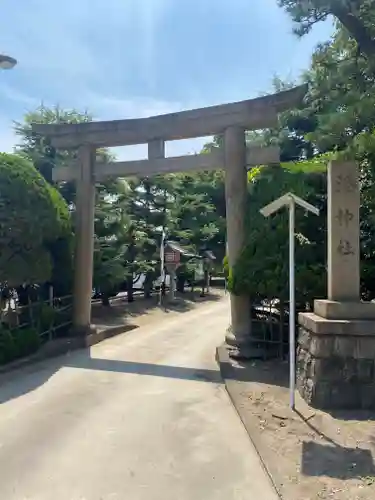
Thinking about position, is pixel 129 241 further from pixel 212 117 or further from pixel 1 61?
pixel 1 61

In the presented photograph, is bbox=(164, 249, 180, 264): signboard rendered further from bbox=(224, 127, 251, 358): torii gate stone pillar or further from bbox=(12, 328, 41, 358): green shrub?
bbox=(12, 328, 41, 358): green shrub

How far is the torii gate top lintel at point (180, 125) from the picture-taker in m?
9.10

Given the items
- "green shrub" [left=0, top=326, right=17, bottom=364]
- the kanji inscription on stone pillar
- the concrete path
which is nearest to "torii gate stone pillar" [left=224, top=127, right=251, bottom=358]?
the concrete path

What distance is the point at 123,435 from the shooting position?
529 centimetres

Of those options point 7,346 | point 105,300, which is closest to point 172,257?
point 105,300

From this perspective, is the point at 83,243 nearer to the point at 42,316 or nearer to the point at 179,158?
the point at 42,316

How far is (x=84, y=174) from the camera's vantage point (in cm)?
1112

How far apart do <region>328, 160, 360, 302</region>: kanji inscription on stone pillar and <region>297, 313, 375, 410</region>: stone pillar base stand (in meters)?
0.55

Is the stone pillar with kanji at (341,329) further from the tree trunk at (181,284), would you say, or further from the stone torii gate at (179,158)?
the tree trunk at (181,284)

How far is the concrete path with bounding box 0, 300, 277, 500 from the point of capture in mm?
4070

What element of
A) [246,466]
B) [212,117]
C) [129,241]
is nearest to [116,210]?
[129,241]

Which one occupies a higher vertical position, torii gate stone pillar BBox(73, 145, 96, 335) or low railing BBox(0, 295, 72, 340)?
torii gate stone pillar BBox(73, 145, 96, 335)

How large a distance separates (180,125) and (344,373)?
6.16 meters

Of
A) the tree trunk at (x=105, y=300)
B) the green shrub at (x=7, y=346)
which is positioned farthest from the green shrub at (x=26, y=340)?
the tree trunk at (x=105, y=300)
